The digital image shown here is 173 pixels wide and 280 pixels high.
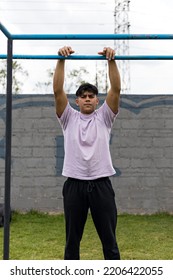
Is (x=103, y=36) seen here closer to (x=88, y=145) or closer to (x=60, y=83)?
(x=60, y=83)

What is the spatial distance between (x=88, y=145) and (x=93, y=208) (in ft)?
1.11

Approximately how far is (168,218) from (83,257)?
Result: 7.25ft

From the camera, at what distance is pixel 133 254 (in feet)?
12.8

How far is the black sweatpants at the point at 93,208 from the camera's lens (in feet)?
8.30

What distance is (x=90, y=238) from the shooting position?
451cm

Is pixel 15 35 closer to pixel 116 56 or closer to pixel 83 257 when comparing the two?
pixel 116 56

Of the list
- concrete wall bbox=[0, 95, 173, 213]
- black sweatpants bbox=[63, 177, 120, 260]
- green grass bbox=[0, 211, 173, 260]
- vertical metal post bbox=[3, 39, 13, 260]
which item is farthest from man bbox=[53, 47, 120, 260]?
concrete wall bbox=[0, 95, 173, 213]

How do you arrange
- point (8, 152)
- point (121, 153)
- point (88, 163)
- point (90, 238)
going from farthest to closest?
1. point (121, 153)
2. point (90, 238)
3. point (8, 152)
4. point (88, 163)

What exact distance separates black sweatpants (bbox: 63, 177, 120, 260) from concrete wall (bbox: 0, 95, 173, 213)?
3.41m

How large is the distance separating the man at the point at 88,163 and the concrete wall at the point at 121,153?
3.36 m

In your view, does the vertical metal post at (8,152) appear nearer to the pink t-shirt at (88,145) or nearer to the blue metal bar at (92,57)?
the blue metal bar at (92,57)

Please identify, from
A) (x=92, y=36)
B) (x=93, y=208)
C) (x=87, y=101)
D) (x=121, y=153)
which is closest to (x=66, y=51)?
(x=92, y=36)

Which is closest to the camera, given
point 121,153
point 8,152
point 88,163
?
point 88,163
